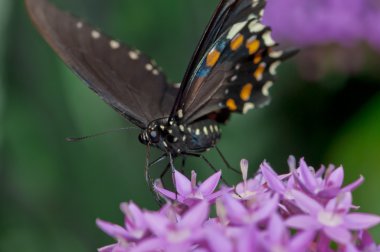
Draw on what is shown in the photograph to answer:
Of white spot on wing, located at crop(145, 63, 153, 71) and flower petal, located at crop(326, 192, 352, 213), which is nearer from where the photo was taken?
flower petal, located at crop(326, 192, 352, 213)

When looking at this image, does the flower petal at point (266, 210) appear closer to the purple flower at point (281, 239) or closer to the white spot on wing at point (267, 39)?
the purple flower at point (281, 239)

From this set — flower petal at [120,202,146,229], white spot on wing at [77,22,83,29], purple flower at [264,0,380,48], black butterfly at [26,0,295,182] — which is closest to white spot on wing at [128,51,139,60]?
black butterfly at [26,0,295,182]

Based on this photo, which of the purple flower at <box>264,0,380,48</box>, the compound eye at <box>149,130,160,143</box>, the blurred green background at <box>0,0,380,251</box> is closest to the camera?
the compound eye at <box>149,130,160,143</box>

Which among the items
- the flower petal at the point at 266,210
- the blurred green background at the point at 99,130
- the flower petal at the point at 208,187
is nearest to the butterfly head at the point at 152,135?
the flower petal at the point at 208,187

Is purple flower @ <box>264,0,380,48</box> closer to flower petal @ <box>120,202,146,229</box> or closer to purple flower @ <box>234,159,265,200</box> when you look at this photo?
purple flower @ <box>234,159,265,200</box>

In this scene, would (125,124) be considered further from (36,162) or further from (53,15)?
(53,15)
